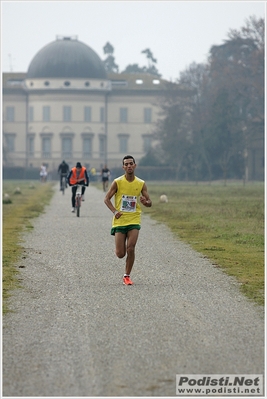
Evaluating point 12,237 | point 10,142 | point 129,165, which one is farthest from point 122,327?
point 10,142

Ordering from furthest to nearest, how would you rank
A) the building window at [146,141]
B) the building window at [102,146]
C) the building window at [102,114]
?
the building window at [102,114] → the building window at [146,141] → the building window at [102,146]

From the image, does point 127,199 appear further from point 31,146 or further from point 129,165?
point 31,146

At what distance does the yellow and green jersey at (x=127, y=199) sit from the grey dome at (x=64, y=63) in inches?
4673

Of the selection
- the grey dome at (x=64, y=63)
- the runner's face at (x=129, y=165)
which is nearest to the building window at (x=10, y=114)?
the grey dome at (x=64, y=63)

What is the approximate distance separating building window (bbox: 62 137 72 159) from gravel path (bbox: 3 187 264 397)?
389ft

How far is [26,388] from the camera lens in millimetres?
7691

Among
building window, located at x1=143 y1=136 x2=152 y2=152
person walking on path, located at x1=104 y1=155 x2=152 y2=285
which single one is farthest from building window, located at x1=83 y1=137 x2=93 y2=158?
person walking on path, located at x1=104 y1=155 x2=152 y2=285

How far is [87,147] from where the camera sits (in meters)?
138

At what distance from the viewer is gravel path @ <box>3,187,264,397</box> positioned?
802 centimetres

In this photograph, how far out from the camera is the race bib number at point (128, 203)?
13648mm

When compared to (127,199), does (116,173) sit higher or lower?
lower

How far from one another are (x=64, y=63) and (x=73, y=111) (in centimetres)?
689

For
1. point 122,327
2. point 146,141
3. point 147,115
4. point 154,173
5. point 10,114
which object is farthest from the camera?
point 147,115

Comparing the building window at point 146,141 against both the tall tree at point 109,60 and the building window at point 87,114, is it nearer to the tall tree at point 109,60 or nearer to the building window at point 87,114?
the building window at point 87,114
